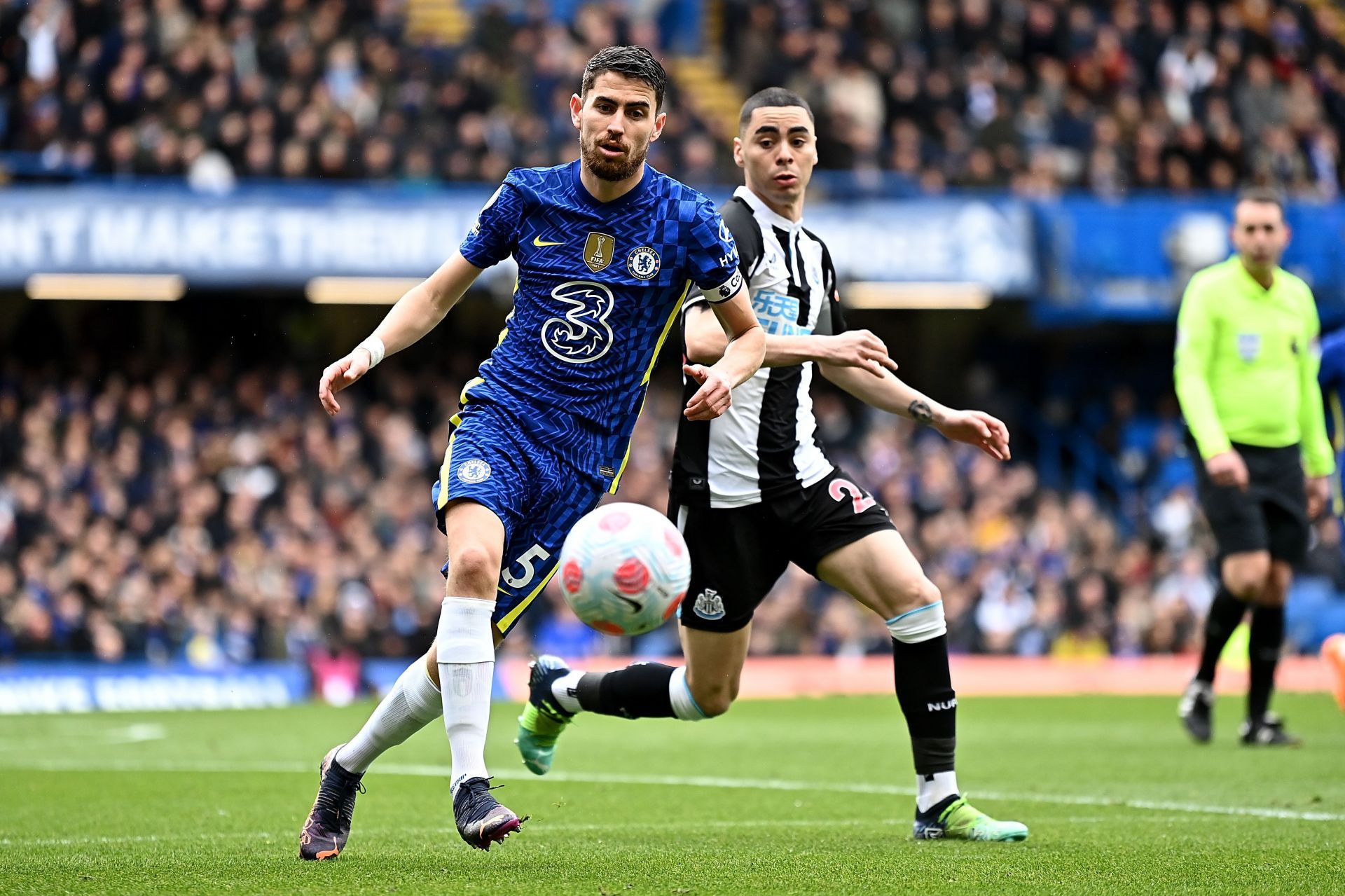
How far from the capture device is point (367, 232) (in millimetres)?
19531

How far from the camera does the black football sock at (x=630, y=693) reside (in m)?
6.83

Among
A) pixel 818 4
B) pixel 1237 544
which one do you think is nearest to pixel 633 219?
pixel 1237 544

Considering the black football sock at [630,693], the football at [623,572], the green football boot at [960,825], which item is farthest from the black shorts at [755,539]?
the football at [623,572]

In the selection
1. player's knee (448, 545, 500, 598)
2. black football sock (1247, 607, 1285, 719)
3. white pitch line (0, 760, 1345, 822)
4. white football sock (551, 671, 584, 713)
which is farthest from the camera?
black football sock (1247, 607, 1285, 719)

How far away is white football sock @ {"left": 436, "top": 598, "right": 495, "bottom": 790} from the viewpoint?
17.5 ft

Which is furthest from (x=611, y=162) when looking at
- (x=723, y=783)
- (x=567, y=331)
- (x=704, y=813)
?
(x=723, y=783)

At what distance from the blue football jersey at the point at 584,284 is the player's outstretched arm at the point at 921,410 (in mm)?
715

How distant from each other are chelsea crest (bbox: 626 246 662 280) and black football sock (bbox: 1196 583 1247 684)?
506 centimetres

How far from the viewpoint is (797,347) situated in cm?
593

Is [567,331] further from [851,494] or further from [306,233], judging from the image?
[306,233]

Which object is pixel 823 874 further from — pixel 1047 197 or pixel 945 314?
pixel 945 314

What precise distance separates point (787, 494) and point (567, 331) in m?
1.15

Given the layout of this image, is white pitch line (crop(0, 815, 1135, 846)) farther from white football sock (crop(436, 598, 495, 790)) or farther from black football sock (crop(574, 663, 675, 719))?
white football sock (crop(436, 598, 495, 790))

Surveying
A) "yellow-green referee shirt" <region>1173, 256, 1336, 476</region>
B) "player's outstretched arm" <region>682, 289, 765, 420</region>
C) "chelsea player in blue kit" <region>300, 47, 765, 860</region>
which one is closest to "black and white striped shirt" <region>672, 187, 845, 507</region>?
"player's outstretched arm" <region>682, 289, 765, 420</region>
